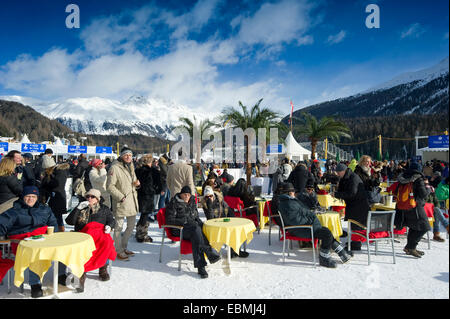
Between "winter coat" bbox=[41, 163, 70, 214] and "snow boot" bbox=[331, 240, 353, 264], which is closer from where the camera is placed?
"snow boot" bbox=[331, 240, 353, 264]

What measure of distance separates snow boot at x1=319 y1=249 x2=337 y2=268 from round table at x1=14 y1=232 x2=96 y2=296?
10.5ft

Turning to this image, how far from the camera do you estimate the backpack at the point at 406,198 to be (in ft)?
16.2

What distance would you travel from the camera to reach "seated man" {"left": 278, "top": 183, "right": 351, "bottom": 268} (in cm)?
448

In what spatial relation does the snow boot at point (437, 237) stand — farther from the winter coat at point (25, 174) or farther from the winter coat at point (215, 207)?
the winter coat at point (25, 174)

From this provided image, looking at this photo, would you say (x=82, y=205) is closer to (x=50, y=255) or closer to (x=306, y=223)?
(x=50, y=255)

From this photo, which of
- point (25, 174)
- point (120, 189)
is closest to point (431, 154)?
point (120, 189)

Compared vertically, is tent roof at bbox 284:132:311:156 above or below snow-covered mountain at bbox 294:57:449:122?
below


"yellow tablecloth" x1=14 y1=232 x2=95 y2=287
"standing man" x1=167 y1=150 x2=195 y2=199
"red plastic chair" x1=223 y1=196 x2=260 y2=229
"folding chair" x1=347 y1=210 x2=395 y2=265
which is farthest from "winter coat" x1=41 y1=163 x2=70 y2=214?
"folding chair" x1=347 y1=210 x2=395 y2=265

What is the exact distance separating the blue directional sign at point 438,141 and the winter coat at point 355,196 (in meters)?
20.4

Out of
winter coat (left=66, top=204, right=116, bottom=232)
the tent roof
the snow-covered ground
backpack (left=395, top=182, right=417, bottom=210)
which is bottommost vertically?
the snow-covered ground

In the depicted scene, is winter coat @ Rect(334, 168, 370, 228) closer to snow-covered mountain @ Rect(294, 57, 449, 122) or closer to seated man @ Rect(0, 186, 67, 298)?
seated man @ Rect(0, 186, 67, 298)

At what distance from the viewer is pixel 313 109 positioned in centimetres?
16400
